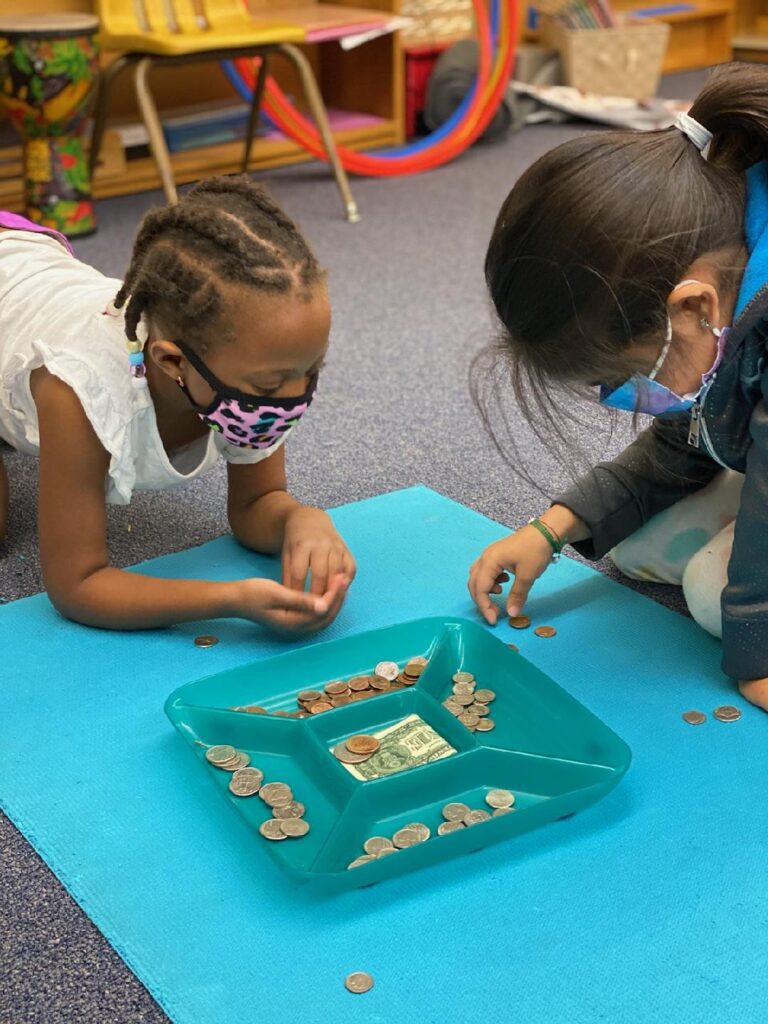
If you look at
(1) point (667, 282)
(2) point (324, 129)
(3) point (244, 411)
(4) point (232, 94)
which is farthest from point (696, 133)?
(4) point (232, 94)

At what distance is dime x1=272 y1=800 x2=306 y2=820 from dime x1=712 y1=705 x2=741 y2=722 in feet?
1.26

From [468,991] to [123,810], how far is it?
32 centimetres

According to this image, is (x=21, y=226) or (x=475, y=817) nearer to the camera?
(x=475, y=817)

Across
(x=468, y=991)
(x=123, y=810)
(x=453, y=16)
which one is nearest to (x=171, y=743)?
(x=123, y=810)

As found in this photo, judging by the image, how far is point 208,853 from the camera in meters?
0.93

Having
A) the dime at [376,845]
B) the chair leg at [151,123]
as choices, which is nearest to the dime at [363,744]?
the dime at [376,845]

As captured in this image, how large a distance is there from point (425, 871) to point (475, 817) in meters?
0.06

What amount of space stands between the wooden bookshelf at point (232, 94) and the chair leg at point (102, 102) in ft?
0.41

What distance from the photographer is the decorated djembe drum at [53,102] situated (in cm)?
234

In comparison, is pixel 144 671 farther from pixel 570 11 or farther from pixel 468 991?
pixel 570 11

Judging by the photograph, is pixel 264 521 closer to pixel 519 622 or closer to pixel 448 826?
pixel 519 622

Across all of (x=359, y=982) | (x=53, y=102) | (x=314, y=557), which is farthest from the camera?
(x=53, y=102)

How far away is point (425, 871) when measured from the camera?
0.91 metres

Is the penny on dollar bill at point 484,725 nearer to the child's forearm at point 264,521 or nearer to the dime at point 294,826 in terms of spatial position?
the dime at point 294,826
